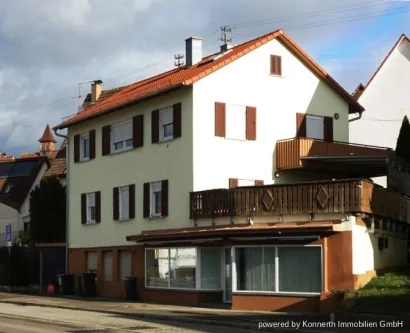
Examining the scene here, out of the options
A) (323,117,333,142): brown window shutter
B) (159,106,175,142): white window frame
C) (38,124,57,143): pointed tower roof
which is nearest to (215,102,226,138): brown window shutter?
(159,106,175,142): white window frame

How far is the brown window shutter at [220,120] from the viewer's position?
29316 mm

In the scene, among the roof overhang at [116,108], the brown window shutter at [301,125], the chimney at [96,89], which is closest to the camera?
the roof overhang at [116,108]

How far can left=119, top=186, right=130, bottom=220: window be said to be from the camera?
107 feet

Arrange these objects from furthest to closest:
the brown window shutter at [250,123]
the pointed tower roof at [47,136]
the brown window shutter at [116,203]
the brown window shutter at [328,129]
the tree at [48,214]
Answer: the pointed tower roof at [47,136] < the tree at [48,214] < the brown window shutter at [116,203] < the brown window shutter at [328,129] < the brown window shutter at [250,123]

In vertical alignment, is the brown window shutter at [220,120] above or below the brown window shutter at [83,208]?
above

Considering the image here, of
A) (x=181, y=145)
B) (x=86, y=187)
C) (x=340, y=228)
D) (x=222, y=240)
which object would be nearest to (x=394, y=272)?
(x=340, y=228)

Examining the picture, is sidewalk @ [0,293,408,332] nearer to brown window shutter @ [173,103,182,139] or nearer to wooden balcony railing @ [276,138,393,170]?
brown window shutter @ [173,103,182,139]

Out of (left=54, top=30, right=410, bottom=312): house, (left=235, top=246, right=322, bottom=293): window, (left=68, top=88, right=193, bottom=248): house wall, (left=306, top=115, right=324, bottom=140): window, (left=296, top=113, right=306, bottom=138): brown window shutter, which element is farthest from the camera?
(left=306, top=115, right=324, bottom=140): window

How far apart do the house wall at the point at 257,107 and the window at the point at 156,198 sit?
2.54m

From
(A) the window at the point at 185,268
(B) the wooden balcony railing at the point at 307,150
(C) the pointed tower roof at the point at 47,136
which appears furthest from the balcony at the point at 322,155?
(C) the pointed tower roof at the point at 47,136

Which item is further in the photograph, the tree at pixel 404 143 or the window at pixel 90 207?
the window at pixel 90 207

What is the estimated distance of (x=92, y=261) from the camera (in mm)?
35094

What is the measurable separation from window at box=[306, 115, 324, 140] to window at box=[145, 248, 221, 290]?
755 centimetres

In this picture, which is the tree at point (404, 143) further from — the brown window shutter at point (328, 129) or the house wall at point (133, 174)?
the house wall at point (133, 174)
